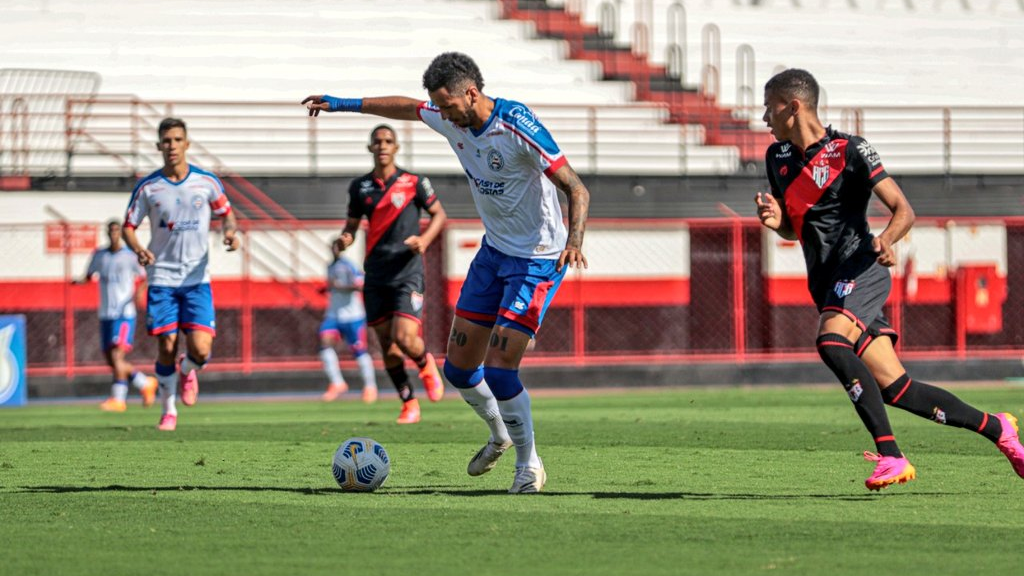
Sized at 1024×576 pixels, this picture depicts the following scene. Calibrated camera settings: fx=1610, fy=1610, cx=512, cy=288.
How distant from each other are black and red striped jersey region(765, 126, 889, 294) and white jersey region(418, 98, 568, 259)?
119 centimetres

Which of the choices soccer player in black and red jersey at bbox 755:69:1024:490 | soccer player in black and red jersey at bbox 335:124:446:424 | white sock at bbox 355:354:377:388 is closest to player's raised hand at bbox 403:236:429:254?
soccer player in black and red jersey at bbox 335:124:446:424

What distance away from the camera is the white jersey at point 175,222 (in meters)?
13.1

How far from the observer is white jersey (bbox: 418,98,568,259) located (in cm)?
824

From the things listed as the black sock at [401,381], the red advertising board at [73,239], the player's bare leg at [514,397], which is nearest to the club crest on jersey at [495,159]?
the player's bare leg at [514,397]

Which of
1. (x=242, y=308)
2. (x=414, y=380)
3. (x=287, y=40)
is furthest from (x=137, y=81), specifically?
(x=414, y=380)

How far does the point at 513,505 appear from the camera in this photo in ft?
25.1

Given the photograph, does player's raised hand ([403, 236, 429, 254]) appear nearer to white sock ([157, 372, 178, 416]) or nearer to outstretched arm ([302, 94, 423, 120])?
white sock ([157, 372, 178, 416])

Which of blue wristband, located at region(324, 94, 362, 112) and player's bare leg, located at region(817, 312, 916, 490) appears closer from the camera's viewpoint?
player's bare leg, located at region(817, 312, 916, 490)

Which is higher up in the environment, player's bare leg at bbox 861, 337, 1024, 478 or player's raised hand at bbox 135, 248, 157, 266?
player's raised hand at bbox 135, 248, 157, 266

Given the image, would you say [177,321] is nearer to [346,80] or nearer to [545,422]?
[545,422]

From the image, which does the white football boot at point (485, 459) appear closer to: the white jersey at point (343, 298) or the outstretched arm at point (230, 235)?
the outstretched arm at point (230, 235)

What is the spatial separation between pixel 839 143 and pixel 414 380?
48.2 ft

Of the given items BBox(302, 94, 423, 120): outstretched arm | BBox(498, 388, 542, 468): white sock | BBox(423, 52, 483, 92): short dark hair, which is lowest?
BBox(498, 388, 542, 468): white sock

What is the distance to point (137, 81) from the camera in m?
28.7
